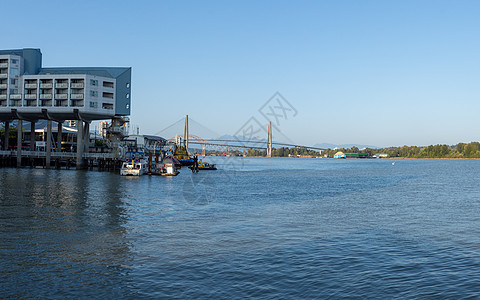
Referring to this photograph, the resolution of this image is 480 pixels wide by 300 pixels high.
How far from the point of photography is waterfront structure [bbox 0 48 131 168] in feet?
297

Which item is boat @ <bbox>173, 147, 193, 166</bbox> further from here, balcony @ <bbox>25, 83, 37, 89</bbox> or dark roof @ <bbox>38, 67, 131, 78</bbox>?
balcony @ <bbox>25, 83, 37, 89</bbox>

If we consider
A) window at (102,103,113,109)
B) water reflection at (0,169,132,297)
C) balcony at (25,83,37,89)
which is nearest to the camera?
water reflection at (0,169,132,297)

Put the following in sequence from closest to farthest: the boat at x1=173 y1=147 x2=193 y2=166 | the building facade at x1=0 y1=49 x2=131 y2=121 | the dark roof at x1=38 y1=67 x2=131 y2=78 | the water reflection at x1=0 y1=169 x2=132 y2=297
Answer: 1. the water reflection at x1=0 y1=169 x2=132 y2=297
2. the building facade at x1=0 y1=49 x2=131 y2=121
3. the dark roof at x1=38 y1=67 x2=131 y2=78
4. the boat at x1=173 y1=147 x2=193 y2=166

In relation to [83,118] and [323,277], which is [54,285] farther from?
[83,118]

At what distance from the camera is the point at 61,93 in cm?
9181

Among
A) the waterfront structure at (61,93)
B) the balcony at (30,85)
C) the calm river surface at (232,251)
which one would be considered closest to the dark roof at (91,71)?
the waterfront structure at (61,93)

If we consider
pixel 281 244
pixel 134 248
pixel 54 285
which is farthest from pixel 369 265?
pixel 54 285

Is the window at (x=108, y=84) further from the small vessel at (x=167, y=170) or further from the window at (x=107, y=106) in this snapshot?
the small vessel at (x=167, y=170)

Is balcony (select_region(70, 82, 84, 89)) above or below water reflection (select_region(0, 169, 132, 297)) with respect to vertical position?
above

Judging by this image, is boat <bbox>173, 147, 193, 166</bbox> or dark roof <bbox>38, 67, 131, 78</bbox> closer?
dark roof <bbox>38, 67, 131, 78</bbox>

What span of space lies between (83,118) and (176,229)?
76919 millimetres

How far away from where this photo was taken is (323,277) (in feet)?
53.0

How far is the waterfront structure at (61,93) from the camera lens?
9062 centimetres

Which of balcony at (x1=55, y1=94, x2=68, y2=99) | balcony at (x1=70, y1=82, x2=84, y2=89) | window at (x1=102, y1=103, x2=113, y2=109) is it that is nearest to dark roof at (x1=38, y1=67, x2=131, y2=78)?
balcony at (x1=70, y1=82, x2=84, y2=89)
